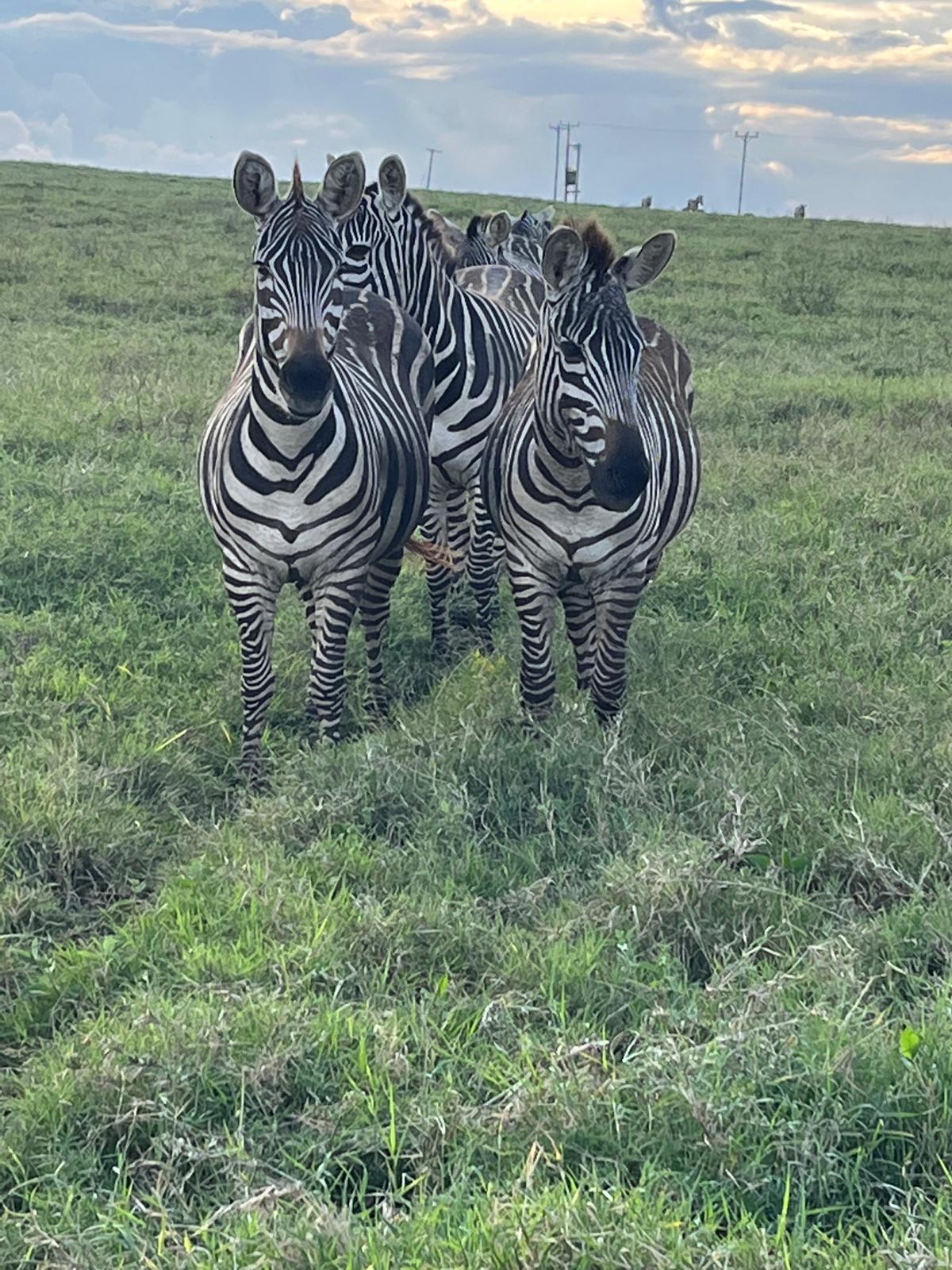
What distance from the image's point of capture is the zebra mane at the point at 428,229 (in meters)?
6.83

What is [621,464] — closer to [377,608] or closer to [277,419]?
[277,419]

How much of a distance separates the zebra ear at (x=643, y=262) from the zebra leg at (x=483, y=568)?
2.23 meters

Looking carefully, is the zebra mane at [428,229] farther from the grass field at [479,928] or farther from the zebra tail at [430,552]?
the grass field at [479,928]

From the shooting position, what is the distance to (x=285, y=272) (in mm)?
4633

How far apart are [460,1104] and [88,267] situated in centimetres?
1800

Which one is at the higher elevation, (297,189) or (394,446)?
(297,189)

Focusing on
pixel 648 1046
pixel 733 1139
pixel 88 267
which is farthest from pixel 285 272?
pixel 88 267

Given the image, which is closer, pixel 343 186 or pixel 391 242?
pixel 343 186

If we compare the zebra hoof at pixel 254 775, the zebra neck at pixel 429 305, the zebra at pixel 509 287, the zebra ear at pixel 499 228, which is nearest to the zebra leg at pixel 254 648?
the zebra hoof at pixel 254 775

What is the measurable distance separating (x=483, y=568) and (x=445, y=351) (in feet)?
3.95

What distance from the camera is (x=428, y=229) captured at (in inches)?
273

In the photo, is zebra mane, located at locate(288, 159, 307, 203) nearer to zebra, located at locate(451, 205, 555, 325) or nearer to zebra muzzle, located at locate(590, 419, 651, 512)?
zebra muzzle, located at locate(590, 419, 651, 512)

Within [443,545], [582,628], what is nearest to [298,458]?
[582,628]

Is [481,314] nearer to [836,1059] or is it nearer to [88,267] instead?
[836,1059]
